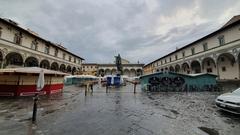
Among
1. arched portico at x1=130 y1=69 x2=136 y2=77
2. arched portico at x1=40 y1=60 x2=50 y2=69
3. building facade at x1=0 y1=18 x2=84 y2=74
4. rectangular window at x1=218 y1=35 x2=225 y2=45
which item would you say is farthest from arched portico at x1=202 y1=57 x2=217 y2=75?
arched portico at x1=130 y1=69 x2=136 y2=77

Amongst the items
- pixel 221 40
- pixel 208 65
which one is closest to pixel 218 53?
pixel 221 40

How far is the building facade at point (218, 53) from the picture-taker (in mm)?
23328

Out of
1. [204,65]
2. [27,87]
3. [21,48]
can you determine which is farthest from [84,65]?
[27,87]

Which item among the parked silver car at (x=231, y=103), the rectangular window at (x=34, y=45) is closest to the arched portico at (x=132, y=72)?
the rectangular window at (x=34, y=45)

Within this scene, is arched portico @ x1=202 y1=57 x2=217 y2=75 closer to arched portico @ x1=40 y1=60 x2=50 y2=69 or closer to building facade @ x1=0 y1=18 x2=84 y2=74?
building facade @ x1=0 y1=18 x2=84 y2=74

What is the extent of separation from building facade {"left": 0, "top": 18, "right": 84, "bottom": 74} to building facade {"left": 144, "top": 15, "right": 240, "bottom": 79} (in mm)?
34469

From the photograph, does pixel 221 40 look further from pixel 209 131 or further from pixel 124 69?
pixel 124 69

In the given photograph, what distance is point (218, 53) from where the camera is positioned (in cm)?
2644

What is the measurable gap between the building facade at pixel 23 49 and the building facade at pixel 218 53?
1357 inches

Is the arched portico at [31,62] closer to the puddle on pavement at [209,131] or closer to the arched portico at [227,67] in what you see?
the puddle on pavement at [209,131]

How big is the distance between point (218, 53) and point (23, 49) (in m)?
36.6

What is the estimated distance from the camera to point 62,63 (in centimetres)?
3803

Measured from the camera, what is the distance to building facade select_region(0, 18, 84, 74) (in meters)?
20.6

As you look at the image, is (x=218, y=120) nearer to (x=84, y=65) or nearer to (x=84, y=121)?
(x=84, y=121)
